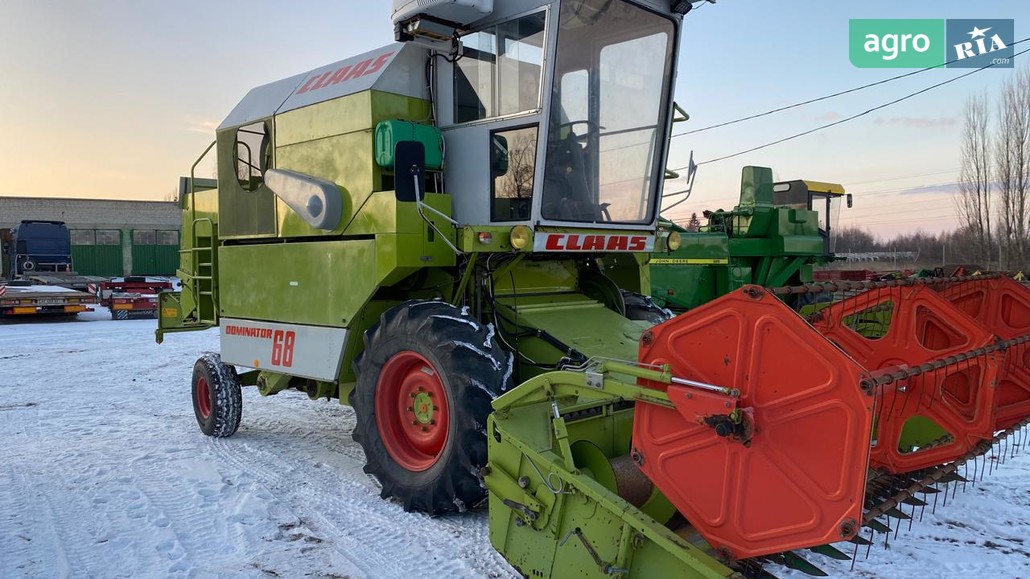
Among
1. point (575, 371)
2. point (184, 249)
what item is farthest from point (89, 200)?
point (575, 371)

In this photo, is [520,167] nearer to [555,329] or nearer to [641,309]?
[555,329]

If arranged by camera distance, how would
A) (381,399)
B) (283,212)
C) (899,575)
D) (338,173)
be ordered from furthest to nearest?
(283,212) < (338,173) < (381,399) < (899,575)

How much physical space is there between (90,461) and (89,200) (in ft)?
121

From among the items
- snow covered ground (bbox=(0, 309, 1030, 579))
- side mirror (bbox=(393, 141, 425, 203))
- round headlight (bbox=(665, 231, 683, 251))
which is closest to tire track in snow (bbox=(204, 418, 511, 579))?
snow covered ground (bbox=(0, 309, 1030, 579))

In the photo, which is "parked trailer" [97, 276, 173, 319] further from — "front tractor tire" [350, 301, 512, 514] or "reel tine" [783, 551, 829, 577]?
"reel tine" [783, 551, 829, 577]

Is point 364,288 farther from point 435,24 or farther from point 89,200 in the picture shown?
point 89,200

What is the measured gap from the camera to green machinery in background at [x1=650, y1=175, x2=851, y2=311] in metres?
11.8

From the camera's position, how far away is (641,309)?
6078 millimetres

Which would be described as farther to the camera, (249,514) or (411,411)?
(411,411)

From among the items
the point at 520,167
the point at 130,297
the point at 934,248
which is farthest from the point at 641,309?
the point at 934,248

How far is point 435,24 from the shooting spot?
4781mm

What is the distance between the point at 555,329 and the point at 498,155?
1.26 m

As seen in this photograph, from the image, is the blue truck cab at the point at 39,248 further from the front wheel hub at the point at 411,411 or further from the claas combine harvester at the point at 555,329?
the front wheel hub at the point at 411,411

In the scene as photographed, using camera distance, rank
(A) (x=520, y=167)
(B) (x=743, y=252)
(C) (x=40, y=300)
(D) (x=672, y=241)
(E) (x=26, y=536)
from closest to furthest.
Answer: (E) (x=26, y=536) < (A) (x=520, y=167) < (D) (x=672, y=241) < (B) (x=743, y=252) < (C) (x=40, y=300)
